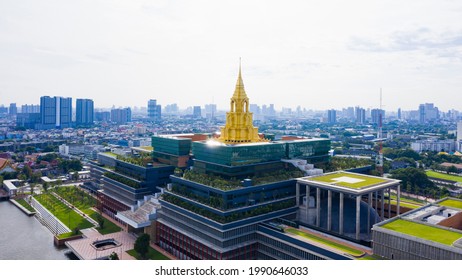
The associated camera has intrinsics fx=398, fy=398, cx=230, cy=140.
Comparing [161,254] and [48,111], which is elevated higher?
[48,111]

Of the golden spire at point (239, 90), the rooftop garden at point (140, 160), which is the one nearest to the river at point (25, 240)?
the rooftop garden at point (140, 160)

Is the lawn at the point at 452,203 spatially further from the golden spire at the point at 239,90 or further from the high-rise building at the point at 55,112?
the high-rise building at the point at 55,112

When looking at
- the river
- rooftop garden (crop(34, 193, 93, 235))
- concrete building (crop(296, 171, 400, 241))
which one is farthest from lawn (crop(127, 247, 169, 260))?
concrete building (crop(296, 171, 400, 241))

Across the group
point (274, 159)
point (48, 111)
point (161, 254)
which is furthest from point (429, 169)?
point (48, 111)

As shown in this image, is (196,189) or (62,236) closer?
(196,189)

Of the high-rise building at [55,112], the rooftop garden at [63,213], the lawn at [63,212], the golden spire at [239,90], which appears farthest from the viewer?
the high-rise building at [55,112]

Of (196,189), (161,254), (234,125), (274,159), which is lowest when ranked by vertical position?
(161,254)

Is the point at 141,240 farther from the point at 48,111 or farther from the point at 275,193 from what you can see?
the point at 48,111
